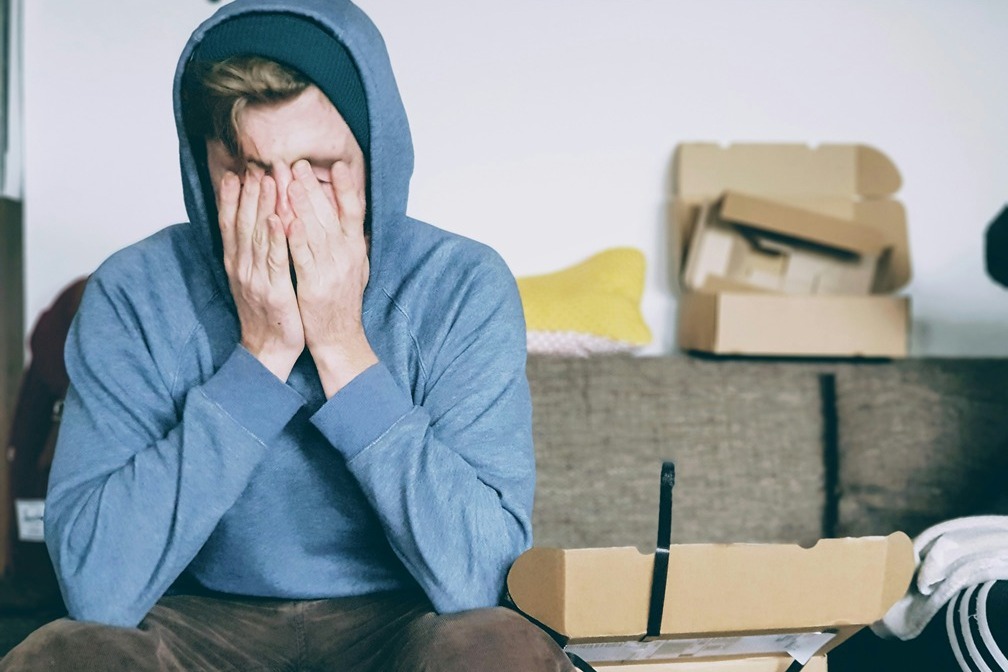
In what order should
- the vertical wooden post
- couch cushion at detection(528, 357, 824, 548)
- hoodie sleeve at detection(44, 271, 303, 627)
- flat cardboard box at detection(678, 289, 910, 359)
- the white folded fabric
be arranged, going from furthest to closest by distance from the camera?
the vertical wooden post, flat cardboard box at detection(678, 289, 910, 359), couch cushion at detection(528, 357, 824, 548), the white folded fabric, hoodie sleeve at detection(44, 271, 303, 627)

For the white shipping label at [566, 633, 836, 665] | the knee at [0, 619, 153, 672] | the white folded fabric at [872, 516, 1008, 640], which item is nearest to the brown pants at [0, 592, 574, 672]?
the knee at [0, 619, 153, 672]

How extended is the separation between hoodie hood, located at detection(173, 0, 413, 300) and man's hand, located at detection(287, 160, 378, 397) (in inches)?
2.3

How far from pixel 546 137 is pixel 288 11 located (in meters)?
0.98

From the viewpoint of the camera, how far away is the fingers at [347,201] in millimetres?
1003

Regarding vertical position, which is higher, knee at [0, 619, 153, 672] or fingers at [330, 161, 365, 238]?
fingers at [330, 161, 365, 238]

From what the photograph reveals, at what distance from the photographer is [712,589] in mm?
875

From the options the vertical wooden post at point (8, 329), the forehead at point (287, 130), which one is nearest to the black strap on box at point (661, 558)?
the forehead at point (287, 130)

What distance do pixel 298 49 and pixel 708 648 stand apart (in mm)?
698

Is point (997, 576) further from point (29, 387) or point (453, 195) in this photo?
point (29, 387)

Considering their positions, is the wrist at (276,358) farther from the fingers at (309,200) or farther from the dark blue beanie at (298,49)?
the dark blue beanie at (298,49)

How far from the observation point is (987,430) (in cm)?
162

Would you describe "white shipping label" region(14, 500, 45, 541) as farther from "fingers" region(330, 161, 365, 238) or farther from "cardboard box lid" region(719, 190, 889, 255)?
"cardboard box lid" region(719, 190, 889, 255)

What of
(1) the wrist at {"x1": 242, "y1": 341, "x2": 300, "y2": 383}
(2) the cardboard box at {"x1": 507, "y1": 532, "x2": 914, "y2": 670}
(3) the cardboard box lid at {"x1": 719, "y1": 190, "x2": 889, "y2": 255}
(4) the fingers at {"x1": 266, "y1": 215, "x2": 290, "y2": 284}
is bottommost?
(2) the cardboard box at {"x1": 507, "y1": 532, "x2": 914, "y2": 670}

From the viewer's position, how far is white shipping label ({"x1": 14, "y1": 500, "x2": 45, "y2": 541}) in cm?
173
